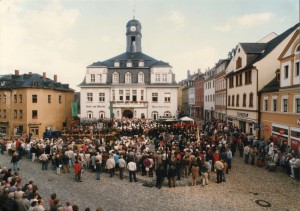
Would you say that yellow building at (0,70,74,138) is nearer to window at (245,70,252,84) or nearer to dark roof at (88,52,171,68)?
dark roof at (88,52,171,68)

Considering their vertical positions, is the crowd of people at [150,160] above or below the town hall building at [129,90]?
below

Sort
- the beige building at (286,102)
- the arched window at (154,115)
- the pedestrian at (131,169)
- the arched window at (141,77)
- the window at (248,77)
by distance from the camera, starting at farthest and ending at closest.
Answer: the arched window at (141,77), the arched window at (154,115), the window at (248,77), the beige building at (286,102), the pedestrian at (131,169)

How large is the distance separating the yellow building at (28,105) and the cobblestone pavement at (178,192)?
28083mm

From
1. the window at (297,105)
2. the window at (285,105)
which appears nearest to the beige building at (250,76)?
the window at (285,105)

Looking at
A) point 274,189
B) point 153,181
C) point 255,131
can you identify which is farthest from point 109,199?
point 255,131

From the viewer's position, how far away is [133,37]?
53.3 meters

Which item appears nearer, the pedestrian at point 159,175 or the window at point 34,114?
the pedestrian at point 159,175

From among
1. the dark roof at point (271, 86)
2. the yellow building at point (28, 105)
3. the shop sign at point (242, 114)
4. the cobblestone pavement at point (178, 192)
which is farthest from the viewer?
the yellow building at point (28, 105)

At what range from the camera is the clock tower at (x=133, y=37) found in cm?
5294

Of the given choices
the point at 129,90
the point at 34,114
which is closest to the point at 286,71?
the point at 129,90

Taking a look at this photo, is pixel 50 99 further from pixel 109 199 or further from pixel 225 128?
pixel 109 199

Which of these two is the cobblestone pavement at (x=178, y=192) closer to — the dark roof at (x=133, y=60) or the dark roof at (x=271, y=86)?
the dark roof at (x=271, y=86)

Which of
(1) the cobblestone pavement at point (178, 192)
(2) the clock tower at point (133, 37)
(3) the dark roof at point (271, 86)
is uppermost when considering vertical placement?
(2) the clock tower at point (133, 37)

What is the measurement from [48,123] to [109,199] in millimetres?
36483
